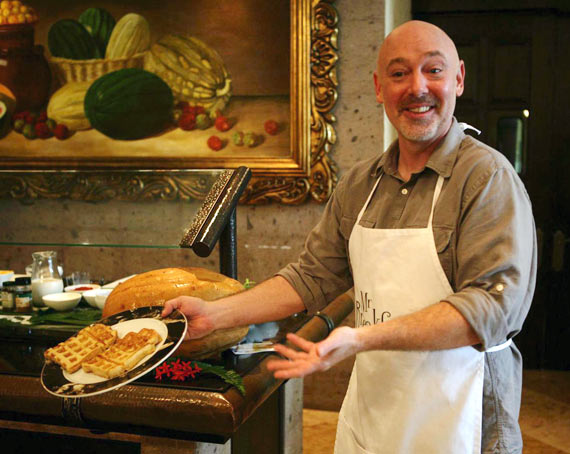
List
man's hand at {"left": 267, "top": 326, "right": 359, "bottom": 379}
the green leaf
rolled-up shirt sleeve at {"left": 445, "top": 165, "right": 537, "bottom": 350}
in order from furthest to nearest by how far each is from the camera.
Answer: the green leaf < rolled-up shirt sleeve at {"left": 445, "top": 165, "right": 537, "bottom": 350} < man's hand at {"left": 267, "top": 326, "right": 359, "bottom": 379}

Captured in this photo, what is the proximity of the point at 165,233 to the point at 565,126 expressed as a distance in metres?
3.60

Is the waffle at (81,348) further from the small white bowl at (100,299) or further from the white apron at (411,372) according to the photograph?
the white apron at (411,372)

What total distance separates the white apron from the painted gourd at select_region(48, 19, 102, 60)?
3.12 meters

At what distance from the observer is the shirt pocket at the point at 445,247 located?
1.73m

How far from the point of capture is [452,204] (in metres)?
1.74

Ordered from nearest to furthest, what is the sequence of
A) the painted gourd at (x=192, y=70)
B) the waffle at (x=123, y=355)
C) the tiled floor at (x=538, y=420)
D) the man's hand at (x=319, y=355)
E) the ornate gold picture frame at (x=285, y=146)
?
the man's hand at (x=319, y=355) < the waffle at (x=123, y=355) < the tiled floor at (x=538, y=420) < the ornate gold picture frame at (x=285, y=146) < the painted gourd at (x=192, y=70)

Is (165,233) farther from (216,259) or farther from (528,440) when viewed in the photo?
(528,440)

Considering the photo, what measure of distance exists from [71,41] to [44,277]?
238cm

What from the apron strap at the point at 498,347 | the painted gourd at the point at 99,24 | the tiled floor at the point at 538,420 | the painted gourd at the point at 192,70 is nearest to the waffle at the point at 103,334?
the apron strap at the point at 498,347

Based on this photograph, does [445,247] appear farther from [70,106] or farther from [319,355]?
[70,106]

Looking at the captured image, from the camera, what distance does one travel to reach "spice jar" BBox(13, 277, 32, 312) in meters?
2.48

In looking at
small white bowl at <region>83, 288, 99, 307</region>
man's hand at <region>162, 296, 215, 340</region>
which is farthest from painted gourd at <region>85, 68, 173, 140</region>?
man's hand at <region>162, 296, 215, 340</region>

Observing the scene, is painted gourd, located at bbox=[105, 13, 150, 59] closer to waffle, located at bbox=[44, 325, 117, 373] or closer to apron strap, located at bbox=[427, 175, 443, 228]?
waffle, located at bbox=[44, 325, 117, 373]

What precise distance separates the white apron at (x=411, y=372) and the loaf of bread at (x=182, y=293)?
18.0 inches
